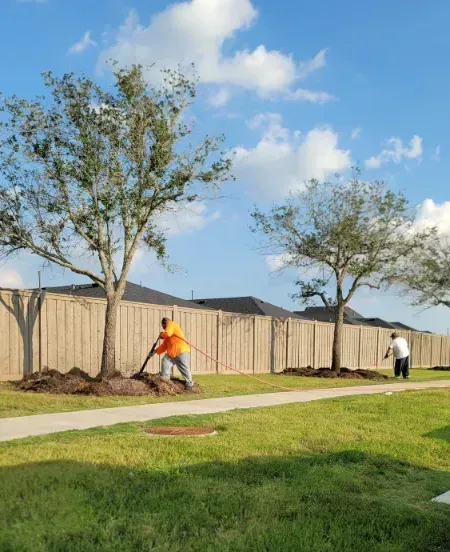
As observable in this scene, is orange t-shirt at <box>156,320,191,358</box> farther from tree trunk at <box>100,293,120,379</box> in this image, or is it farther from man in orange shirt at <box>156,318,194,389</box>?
tree trunk at <box>100,293,120,379</box>

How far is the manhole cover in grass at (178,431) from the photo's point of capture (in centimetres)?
689

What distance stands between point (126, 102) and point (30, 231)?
347 centimetres

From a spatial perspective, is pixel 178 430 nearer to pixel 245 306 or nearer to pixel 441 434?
pixel 441 434

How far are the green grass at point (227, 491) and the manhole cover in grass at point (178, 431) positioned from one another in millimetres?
210

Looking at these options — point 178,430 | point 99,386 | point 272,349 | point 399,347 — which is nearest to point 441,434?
point 178,430

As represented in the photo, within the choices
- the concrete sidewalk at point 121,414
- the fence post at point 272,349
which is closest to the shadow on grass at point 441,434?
the concrete sidewalk at point 121,414

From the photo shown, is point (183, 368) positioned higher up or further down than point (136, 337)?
further down

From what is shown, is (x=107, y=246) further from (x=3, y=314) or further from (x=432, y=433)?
(x=432, y=433)

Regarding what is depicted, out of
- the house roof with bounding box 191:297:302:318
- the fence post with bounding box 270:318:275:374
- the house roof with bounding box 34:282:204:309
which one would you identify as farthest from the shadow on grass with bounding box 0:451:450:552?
the house roof with bounding box 191:297:302:318

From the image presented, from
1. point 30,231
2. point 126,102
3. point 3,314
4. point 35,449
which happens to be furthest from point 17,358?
point 35,449

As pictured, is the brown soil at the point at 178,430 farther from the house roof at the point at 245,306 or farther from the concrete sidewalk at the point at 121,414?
the house roof at the point at 245,306

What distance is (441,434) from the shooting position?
25.7ft

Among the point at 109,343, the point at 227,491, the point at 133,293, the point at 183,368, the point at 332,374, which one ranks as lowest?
the point at 332,374

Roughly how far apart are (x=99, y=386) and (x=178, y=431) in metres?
4.57
